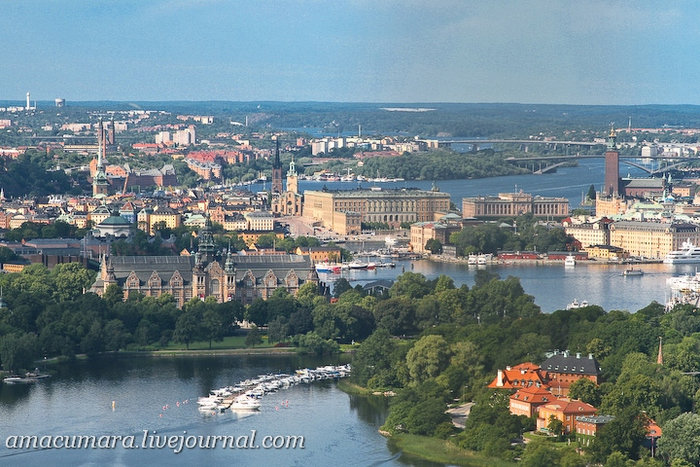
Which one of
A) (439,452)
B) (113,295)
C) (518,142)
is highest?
(518,142)

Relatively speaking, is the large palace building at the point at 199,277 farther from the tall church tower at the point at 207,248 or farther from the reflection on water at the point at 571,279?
the reflection on water at the point at 571,279

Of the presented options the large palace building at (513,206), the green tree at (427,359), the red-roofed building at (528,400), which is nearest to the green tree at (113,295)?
the green tree at (427,359)

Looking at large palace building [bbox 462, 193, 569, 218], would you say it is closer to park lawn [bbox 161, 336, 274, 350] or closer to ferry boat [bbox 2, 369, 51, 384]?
park lawn [bbox 161, 336, 274, 350]

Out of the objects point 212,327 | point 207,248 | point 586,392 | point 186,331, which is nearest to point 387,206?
point 207,248

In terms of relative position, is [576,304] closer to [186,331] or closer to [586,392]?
[186,331]

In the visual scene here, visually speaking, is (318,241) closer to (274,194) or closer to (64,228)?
(64,228)
